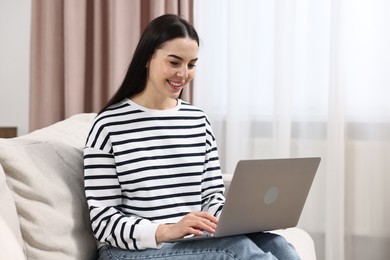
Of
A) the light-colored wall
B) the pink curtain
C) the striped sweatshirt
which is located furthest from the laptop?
the light-colored wall

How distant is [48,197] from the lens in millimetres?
1595

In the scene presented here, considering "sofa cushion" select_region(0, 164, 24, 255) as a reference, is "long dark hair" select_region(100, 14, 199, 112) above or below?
above

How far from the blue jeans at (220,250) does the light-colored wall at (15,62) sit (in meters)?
1.77

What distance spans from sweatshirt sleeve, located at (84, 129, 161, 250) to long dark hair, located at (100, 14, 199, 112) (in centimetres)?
19

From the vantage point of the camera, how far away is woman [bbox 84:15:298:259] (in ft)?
5.25

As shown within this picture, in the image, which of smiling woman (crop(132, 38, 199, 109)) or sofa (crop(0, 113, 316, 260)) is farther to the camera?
smiling woman (crop(132, 38, 199, 109))

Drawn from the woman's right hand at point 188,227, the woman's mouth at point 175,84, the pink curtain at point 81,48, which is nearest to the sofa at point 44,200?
the woman's right hand at point 188,227

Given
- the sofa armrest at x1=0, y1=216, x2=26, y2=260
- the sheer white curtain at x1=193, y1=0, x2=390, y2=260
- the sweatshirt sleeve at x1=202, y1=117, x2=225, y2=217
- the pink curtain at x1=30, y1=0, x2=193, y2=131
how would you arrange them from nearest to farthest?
the sofa armrest at x1=0, y1=216, x2=26, y2=260 < the sweatshirt sleeve at x1=202, y1=117, x2=225, y2=217 < the sheer white curtain at x1=193, y1=0, x2=390, y2=260 < the pink curtain at x1=30, y1=0, x2=193, y2=131

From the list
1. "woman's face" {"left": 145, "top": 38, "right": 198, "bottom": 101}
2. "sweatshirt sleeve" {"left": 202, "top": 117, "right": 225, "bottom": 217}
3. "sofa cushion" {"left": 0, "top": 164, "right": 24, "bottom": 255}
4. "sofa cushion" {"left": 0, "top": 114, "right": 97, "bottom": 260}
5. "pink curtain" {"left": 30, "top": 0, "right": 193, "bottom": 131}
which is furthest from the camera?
"pink curtain" {"left": 30, "top": 0, "right": 193, "bottom": 131}

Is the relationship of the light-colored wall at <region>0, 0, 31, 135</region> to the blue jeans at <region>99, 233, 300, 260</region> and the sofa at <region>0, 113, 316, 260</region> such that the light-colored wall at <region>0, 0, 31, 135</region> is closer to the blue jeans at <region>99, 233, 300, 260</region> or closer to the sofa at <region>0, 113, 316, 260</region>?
the sofa at <region>0, 113, 316, 260</region>

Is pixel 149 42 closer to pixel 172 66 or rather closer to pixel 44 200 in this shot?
pixel 172 66

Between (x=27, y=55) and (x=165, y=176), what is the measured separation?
175cm

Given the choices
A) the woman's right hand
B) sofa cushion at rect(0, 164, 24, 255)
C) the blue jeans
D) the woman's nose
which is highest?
the woman's nose

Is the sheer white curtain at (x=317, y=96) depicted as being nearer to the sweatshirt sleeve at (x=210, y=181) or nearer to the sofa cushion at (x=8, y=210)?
the sweatshirt sleeve at (x=210, y=181)
